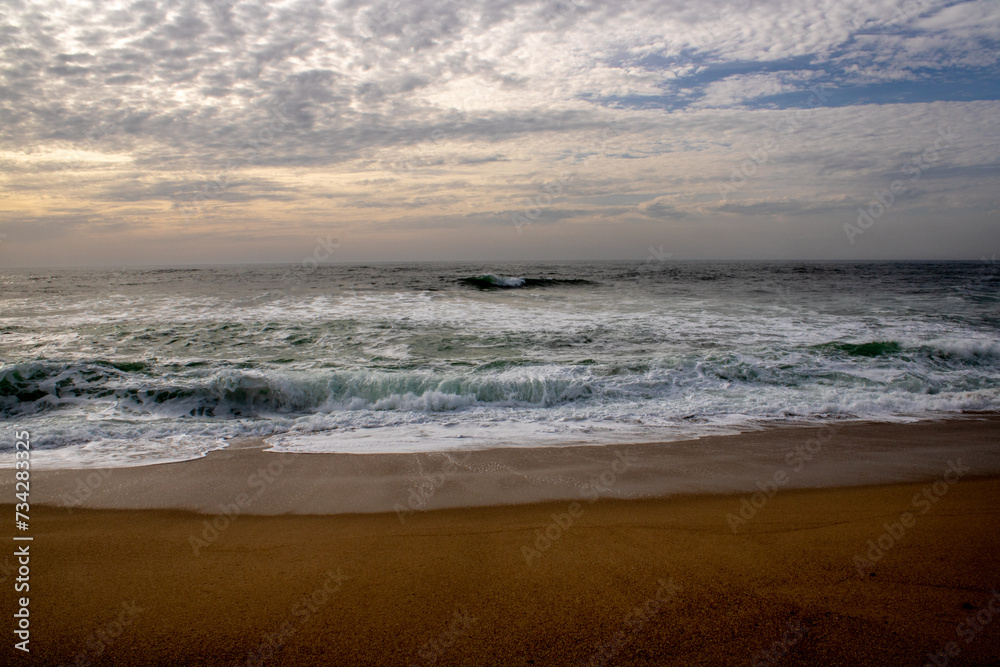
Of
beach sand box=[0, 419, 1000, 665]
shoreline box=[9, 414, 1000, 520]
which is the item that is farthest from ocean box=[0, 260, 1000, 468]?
beach sand box=[0, 419, 1000, 665]

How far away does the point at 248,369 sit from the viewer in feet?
28.5

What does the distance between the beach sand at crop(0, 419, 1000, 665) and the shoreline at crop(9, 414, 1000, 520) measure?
6.0 inches

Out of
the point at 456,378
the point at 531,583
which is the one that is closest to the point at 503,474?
the point at 531,583

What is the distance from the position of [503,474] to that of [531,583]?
183cm

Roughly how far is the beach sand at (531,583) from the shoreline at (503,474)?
15cm

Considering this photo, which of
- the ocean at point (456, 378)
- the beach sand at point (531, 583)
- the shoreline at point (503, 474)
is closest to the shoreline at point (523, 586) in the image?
the beach sand at point (531, 583)

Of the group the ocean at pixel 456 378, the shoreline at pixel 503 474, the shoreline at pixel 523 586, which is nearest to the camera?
the shoreline at pixel 523 586

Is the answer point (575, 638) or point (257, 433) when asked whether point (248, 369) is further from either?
point (575, 638)

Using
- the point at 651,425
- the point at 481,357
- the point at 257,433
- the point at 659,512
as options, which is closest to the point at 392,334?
the point at 481,357

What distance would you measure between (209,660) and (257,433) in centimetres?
423

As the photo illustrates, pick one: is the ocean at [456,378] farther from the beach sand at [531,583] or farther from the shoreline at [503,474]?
the beach sand at [531,583]

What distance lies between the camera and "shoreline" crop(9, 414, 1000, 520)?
4.10m

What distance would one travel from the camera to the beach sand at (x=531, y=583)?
7.70 feet

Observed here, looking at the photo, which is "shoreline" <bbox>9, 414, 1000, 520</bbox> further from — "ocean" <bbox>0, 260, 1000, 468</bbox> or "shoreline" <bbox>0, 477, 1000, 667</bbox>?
"ocean" <bbox>0, 260, 1000, 468</bbox>
